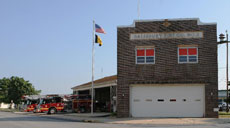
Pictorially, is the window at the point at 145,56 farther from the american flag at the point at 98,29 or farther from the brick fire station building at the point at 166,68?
the american flag at the point at 98,29

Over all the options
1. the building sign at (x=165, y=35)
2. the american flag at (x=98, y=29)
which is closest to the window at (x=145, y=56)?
the building sign at (x=165, y=35)

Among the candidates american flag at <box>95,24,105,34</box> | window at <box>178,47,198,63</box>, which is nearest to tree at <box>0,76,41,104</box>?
american flag at <box>95,24,105,34</box>

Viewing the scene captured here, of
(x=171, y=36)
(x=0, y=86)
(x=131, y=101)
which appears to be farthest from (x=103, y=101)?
(x=0, y=86)

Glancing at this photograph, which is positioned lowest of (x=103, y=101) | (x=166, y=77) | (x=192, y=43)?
(x=103, y=101)

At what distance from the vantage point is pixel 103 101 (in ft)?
128

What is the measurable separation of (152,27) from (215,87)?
21.5 feet

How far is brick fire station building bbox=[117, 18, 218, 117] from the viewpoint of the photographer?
79.0ft

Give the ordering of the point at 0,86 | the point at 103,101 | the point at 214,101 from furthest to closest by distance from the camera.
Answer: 1. the point at 0,86
2. the point at 103,101
3. the point at 214,101

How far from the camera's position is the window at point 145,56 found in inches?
979

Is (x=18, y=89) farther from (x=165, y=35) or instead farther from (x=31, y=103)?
(x=165, y=35)

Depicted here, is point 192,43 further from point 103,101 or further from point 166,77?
point 103,101

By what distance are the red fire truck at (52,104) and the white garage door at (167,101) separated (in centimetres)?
1453

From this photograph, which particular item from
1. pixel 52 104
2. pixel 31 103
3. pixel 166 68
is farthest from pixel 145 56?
pixel 31 103

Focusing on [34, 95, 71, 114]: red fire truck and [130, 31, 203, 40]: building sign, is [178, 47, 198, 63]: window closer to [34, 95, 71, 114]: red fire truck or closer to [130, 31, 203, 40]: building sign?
[130, 31, 203, 40]: building sign
